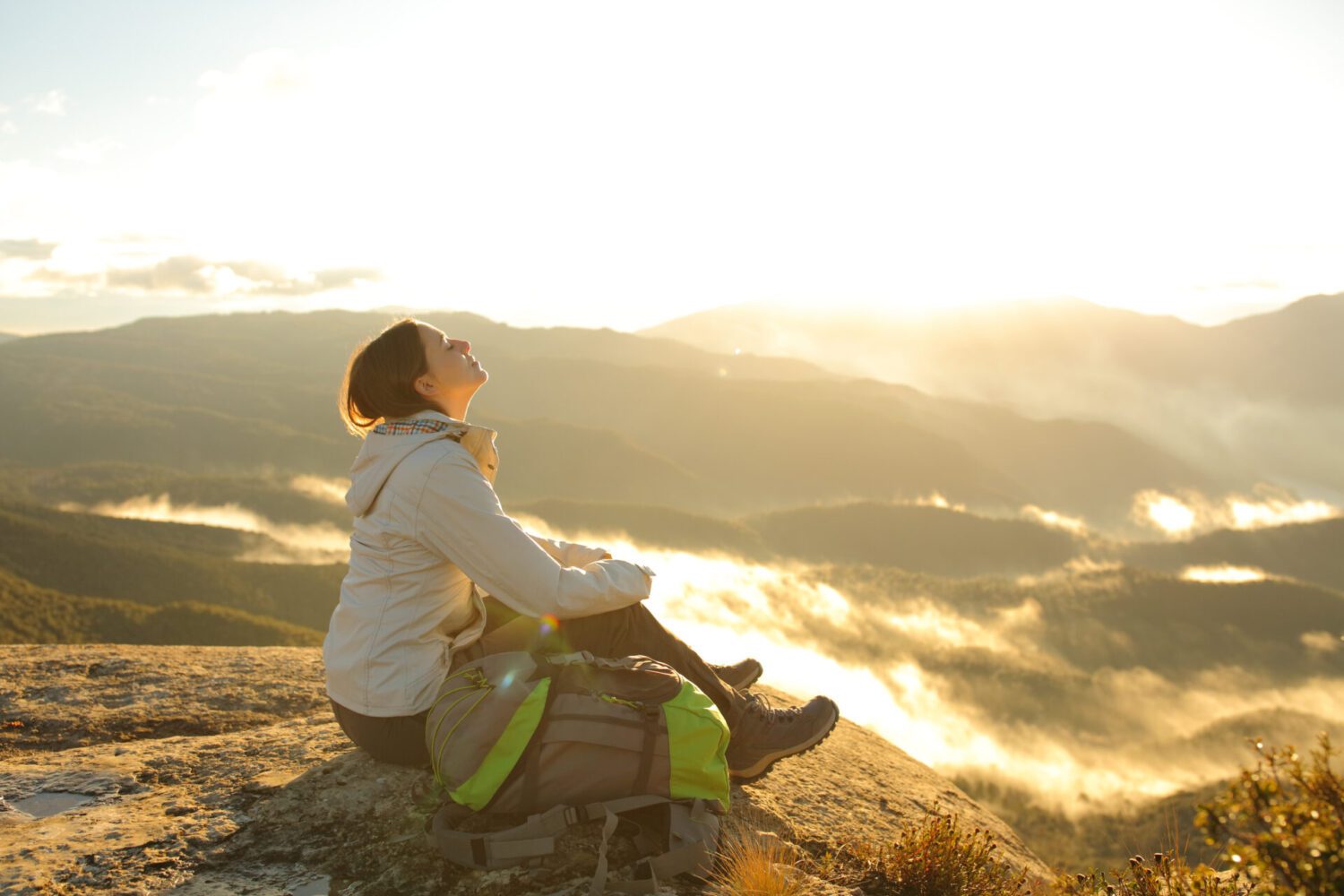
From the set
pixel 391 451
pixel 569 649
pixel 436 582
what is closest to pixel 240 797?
pixel 436 582

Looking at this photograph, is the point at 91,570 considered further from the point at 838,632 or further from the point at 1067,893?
the point at 1067,893

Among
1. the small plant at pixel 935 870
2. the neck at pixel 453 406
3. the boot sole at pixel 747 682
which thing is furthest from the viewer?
the boot sole at pixel 747 682

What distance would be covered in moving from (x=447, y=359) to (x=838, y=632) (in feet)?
616

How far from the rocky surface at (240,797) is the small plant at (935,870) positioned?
87 centimetres

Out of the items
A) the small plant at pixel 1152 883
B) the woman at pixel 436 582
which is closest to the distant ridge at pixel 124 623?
the woman at pixel 436 582

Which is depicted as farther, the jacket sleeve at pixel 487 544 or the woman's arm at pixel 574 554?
the woman's arm at pixel 574 554

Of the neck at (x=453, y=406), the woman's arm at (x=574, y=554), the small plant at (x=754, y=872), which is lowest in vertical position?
the small plant at (x=754, y=872)

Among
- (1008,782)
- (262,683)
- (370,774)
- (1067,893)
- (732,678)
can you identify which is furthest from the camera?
(1008,782)

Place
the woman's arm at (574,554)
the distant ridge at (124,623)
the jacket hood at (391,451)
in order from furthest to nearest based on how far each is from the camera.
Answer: the distant ridge at (124,623)
the woman's arm at (574,554)
the jacket hood at (391,451)

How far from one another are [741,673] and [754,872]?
2.06 m

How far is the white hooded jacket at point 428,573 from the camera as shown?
192 inches

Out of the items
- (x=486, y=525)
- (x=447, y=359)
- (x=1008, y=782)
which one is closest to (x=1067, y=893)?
(x=486, y=525)

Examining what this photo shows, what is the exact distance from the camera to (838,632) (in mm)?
184500

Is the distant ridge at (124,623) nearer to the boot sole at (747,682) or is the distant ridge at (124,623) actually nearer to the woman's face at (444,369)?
the boot sole at (747,682)
